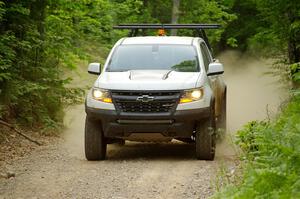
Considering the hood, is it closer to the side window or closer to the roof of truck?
the side window

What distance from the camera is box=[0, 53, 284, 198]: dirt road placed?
8422 mm

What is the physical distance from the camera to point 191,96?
1042 centimetres

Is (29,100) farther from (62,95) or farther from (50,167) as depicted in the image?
(50,167)

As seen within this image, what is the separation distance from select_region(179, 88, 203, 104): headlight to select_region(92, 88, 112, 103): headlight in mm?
1167

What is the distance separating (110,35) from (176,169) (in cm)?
2106

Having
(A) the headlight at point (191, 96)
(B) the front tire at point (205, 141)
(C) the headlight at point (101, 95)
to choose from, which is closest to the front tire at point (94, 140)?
(C) the headlight at point (101, 95)

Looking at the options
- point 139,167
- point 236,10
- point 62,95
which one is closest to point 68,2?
point 62,95

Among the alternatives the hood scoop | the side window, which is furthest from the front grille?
the side window

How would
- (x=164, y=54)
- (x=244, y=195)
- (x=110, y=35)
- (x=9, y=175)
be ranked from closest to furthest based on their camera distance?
(x=244, y=195), (x=9, y=175), (x=164, y=54), (x=110, y=35)

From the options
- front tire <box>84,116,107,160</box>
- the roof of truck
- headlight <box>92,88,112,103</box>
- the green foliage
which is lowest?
front tire <box>84,116,107,160</box>

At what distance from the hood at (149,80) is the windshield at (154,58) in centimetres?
31

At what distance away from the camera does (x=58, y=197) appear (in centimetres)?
823

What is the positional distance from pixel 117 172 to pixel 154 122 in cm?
110

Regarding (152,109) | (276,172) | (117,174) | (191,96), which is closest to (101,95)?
(152,109)
